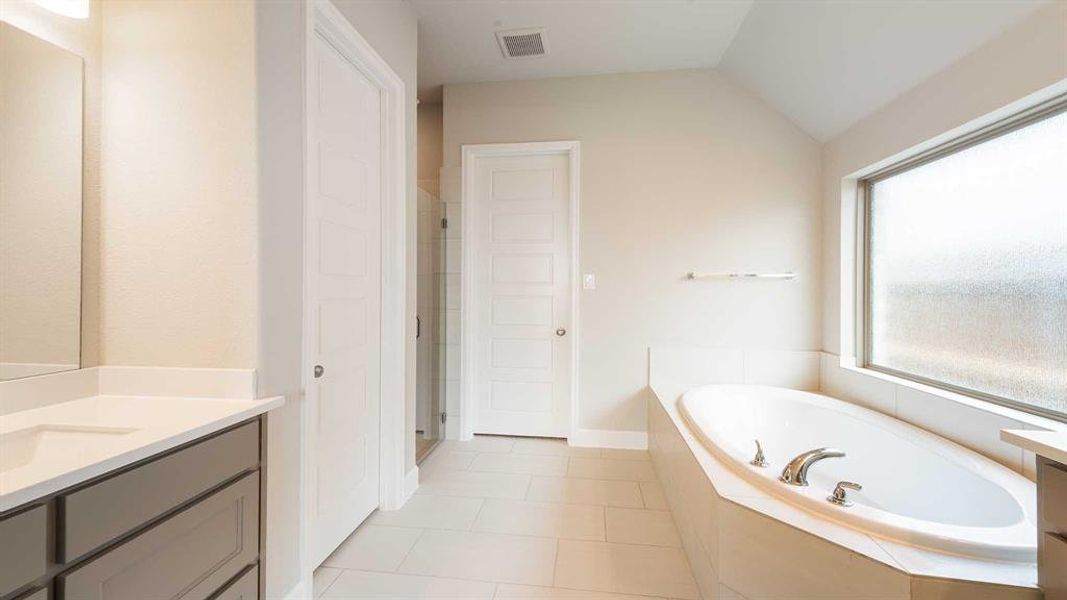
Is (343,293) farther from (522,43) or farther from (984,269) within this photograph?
(984,269)

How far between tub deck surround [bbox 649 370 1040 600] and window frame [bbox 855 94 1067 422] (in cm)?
96

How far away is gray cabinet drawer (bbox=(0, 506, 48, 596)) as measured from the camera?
65 cm

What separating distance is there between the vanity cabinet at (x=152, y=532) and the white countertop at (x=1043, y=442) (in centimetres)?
173

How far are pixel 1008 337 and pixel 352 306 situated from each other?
2661 mm

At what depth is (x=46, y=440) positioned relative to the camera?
989 mm

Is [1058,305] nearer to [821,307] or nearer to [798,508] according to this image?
[798,508]

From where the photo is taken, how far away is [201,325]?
1238mm

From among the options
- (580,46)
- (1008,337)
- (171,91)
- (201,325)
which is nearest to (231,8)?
(171,91)

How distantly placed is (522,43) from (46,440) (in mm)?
2764

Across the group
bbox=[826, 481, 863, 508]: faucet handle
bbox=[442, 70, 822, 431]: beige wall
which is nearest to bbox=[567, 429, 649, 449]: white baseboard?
bbox=[442, 70, 822, 431]: beige wall

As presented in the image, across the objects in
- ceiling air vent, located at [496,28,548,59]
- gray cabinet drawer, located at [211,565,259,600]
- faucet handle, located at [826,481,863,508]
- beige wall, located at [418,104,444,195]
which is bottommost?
gray cabinet drawer, located at [211,565,259,600]

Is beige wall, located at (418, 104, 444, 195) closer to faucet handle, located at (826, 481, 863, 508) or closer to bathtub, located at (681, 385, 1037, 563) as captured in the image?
bathtub, located at (681, 385, 1037, 563)

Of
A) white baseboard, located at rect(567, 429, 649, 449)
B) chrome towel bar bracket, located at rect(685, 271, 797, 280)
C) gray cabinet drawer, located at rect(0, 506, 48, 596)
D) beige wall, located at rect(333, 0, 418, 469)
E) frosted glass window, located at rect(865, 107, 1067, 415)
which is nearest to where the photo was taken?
gray cabinet drawer, located at rect(0, 506, 48, 596)

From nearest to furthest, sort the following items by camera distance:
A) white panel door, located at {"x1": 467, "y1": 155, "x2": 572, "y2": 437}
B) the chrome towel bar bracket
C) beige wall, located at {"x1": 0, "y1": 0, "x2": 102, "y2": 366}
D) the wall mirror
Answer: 1. the wall mirror
2. beige wall, located at {"x1": 0, "y1": 0, "x2": 102, "y2": 366}
3. the chrome towel bar bracket
4. white panel door, located at {"x1": 467, "y1": 155, "x2": 572, "y2": 437}
